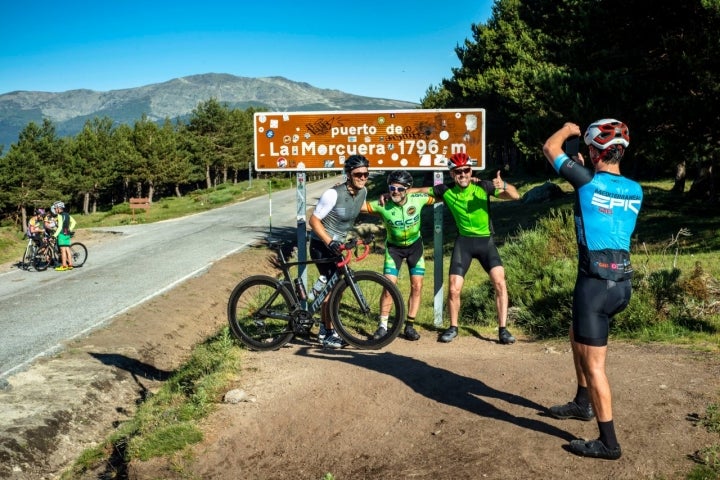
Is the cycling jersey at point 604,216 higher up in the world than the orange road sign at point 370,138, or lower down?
lower down

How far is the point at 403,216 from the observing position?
25.9 ft

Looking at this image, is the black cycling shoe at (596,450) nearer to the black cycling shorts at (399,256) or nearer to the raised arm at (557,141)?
the raised arm at (557,141)

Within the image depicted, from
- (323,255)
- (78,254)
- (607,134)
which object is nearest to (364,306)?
(323,255)

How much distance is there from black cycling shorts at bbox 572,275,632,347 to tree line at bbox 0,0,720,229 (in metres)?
12.3

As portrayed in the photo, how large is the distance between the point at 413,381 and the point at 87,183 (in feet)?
244

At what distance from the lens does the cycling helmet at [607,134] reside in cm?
417

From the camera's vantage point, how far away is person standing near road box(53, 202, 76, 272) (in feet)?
60.3

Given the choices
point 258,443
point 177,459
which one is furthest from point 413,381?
point 177,459

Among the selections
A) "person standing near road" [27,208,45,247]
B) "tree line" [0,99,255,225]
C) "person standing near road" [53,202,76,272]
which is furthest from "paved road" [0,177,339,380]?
"tree line" [0,99,255,225]

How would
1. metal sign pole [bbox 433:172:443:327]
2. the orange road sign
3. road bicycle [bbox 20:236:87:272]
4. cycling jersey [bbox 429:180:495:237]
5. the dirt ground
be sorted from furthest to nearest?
road bicycle [bbox 20:236:87:272] < the orange road sign < metal sign pole [bbox 433:172:443:327] < cycling jersey [bbox 429:180:495:237] < the dirt ground

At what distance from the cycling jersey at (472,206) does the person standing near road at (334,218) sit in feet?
3.84

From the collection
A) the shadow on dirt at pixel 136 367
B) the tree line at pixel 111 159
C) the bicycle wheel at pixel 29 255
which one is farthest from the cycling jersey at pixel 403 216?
the tree line at pixel 111 159

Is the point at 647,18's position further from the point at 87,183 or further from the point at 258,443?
the point at 87,183

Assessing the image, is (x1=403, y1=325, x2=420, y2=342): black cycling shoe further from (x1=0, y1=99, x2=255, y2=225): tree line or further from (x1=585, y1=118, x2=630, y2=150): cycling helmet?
(x1=0, y1=99, x2=255, y2=225): tree line
